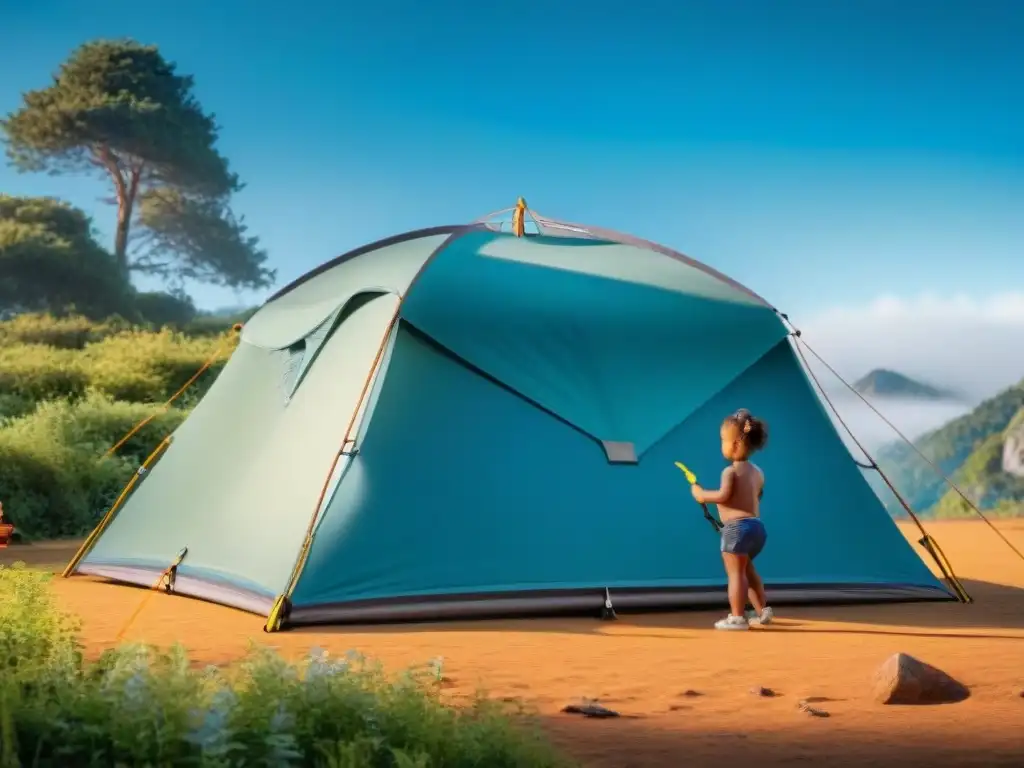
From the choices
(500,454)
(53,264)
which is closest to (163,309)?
(53,264)

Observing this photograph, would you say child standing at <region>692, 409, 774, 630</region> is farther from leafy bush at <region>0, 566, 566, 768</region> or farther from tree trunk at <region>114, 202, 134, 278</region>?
tree trunk at <region>114, 202, 134, 278</region>

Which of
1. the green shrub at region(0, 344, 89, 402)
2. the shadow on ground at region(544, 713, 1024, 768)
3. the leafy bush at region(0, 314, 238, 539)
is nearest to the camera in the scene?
the shadow on ground at region(544, 713, 1024, 768)

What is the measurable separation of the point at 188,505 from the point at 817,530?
4021mm

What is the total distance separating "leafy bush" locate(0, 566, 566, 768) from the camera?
3.59 meters

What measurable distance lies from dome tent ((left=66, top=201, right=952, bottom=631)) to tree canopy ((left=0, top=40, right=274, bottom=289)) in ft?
94.2

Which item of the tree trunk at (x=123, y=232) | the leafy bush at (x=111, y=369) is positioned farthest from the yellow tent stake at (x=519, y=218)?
the tree trunk at (x=123, y=232)

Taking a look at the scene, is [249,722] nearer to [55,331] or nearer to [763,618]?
[763,618]

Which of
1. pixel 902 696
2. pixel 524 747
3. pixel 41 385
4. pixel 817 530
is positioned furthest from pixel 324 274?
pixel 41 385

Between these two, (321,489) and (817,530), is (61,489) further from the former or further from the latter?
(817,530)

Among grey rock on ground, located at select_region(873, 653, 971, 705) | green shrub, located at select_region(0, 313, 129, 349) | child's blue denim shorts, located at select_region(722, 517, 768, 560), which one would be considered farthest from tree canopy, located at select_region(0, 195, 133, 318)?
grey rock on ground, located at select_region(873, 653, 971, 705)

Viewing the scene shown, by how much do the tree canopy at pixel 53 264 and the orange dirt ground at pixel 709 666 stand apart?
25285 mm

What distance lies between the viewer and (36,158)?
3697cm

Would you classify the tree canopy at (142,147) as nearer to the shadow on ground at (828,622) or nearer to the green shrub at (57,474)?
the green shrub at (57,474)

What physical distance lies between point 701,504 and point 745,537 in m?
0.72
